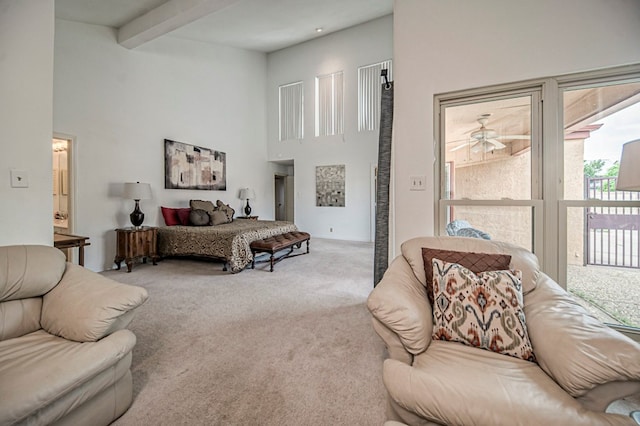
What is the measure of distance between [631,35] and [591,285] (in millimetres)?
1809

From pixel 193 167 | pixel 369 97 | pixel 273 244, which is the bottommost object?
pixel 273 244

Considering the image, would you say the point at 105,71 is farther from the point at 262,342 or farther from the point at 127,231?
the point at 262,342

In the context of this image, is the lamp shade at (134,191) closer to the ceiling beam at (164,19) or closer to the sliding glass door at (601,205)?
the ceiling beam at (164,19)

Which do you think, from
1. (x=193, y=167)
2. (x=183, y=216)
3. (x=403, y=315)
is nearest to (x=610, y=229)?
(x=403, y=315)

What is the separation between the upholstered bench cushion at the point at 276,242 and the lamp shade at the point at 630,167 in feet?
11.5

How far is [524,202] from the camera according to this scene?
2139mm

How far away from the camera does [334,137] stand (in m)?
6.91

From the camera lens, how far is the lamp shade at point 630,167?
4.09 ft

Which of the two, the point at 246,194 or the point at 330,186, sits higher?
the point at 330,186

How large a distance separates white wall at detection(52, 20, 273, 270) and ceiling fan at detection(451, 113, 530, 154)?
4744 mm

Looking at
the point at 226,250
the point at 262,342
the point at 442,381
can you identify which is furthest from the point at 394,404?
the point at 226,250

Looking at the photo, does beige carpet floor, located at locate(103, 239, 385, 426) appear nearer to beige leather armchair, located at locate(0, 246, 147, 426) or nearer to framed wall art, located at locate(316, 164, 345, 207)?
beige leather armchair, located at locate(0, 246, 147, 426)

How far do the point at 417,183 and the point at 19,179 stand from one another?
115 inches

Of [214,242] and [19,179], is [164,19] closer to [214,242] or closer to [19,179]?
Answer: [19,179]
